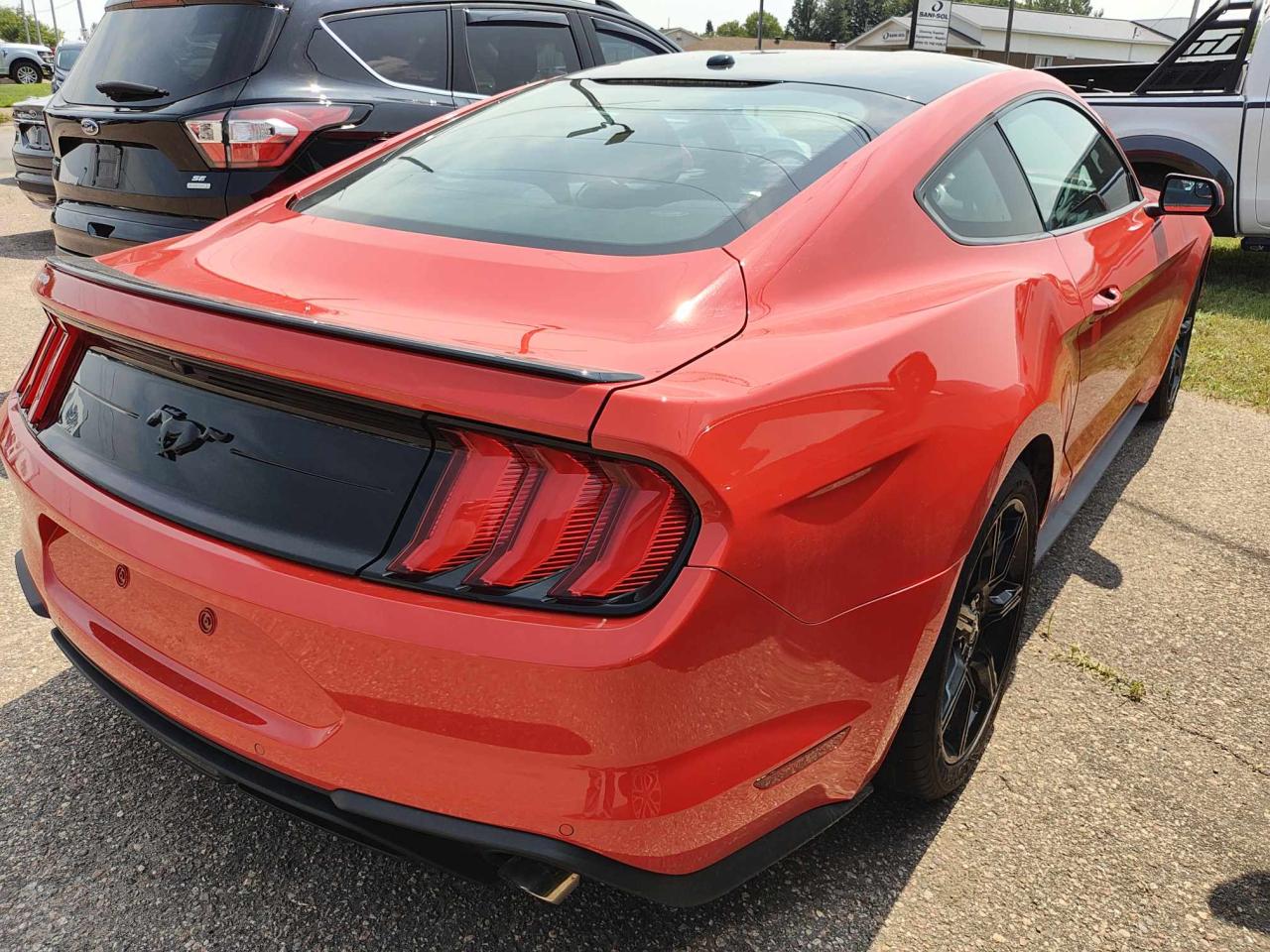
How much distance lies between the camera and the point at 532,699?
1.47m

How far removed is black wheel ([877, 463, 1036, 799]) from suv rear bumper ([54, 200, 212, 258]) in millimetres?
3550

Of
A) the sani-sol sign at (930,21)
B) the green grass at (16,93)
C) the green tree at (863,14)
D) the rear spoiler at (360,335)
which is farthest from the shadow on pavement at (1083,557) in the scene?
the green tree at (863,14)

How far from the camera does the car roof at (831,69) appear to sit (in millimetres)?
2568

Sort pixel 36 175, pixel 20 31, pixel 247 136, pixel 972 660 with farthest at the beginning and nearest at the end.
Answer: pixel 20 31
pixel 36 175
pixel 247 136
pixel 972 660

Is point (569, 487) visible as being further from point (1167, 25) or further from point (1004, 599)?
point (1167, 25)

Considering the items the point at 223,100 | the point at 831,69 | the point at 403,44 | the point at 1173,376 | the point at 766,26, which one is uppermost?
the point at 831,69

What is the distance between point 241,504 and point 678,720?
2.49 feet

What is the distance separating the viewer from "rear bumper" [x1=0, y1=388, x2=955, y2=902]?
4.78 feet

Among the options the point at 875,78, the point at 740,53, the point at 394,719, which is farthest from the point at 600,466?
the point at 740,53

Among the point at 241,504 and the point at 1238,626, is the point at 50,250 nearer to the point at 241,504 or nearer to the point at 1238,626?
the point at 241,504

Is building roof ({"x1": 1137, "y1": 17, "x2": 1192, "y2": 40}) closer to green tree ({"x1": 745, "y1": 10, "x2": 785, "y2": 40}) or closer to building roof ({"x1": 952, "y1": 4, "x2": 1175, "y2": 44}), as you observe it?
building roof ({"x1": 952, "y1": 4, "x2": 1175, "y2": 44})

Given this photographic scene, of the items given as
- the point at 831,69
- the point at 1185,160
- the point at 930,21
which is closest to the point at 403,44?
the point at 831,69

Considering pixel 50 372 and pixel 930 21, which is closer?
pixel 50 372

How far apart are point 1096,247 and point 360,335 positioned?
2.23 metres
